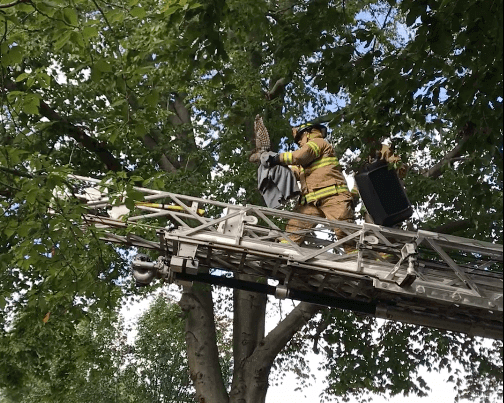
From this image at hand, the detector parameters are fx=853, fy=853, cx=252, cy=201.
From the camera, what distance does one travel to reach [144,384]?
2183 centimetres

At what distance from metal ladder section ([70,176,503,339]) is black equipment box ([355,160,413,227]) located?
1.09 ft

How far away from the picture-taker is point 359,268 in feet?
24.1

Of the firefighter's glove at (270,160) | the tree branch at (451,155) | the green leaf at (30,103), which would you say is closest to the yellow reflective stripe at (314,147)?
the firefighter's glove at (270,160)

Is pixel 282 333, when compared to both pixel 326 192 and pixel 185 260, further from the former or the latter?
pixel 185 260

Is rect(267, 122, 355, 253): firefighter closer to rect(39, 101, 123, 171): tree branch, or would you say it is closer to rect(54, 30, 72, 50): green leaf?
rect(54, 30, 72, 50): green leaf

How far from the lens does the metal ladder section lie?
7234 mm

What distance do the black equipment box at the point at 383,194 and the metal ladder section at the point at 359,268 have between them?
0.33 metres

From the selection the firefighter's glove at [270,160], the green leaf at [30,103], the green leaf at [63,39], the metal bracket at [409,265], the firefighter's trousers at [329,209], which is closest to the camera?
the green leaf at [63,39]

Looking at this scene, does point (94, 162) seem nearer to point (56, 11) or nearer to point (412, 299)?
point (56, 11)

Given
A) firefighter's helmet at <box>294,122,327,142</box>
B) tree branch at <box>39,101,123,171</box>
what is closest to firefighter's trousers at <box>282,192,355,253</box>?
firefighter's helmet at <box>294,122,327,142</box>

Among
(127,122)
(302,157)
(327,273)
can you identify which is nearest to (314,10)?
(302,157)

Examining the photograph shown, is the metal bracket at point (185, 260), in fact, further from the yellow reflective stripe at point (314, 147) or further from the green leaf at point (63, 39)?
the yellow reflective stripe at point (314, 147)

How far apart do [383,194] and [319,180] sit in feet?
2.95

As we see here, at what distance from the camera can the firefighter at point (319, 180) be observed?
8.85 meters
